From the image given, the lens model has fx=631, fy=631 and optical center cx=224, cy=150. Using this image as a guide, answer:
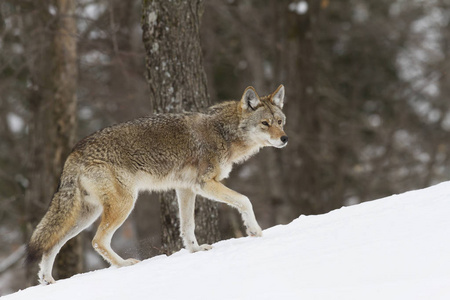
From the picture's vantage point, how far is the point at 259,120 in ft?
25.2

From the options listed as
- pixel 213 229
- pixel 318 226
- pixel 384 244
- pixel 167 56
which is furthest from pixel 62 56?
pixel 384 244

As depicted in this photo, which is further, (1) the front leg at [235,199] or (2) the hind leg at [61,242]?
(1) the front leg at [235,199]

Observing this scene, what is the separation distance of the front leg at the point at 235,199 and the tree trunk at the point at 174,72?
138 centimetres

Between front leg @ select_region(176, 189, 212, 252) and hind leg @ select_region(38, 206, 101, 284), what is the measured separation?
1.00 meters

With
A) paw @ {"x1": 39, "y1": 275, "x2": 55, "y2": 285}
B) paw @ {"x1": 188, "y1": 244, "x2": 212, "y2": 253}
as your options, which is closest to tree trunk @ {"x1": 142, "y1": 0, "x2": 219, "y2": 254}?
paw @ {"x1": 188, "y1": 244, "x2": 212, "y2": 253}

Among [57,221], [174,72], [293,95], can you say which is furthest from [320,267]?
[293,95]

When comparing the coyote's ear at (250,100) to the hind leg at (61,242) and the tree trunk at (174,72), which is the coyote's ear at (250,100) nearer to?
the tree trunk at (174,72)

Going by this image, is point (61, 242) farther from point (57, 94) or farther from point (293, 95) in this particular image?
point (293, 95)

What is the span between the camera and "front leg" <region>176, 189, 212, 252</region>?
7.26 m

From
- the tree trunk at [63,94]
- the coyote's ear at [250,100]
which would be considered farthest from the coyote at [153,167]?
the tree trunk at [63,94]

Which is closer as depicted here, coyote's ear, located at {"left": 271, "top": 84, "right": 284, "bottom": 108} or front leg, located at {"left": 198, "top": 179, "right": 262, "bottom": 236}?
front leg, located at {"left": 198, "top": 179, "right": 262, "bottom": 236}

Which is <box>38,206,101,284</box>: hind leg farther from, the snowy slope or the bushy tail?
the snowy slope

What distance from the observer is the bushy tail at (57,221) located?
6643mm

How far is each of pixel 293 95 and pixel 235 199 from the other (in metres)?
9.56
